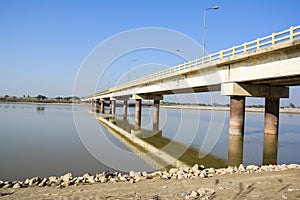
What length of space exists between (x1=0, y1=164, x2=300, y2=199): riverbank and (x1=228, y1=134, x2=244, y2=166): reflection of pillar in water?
5.00m

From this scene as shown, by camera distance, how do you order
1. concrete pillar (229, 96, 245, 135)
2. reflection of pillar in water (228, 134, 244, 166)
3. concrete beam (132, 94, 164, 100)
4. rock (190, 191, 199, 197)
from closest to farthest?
rock (190, 191, 199, 197) → reflection of pillar in water (228, 134, 244, 166) → concrete pillar (229, 96, 245, 135) → concrete beam (132, 94, 164, 100)

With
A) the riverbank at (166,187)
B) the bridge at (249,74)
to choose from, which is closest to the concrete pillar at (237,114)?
the bridge at (249,74)

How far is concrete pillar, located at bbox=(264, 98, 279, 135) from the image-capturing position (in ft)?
84.5

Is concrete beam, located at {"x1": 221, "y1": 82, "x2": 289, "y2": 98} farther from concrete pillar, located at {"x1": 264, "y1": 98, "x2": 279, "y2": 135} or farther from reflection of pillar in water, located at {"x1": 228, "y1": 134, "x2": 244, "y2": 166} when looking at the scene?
reflection of pillar in water, located at {"x1": 228, "y1": 134, "x2": 244, "y2": 166}

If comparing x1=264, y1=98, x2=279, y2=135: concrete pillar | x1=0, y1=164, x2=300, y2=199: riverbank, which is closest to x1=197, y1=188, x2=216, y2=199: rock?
x1=0, y1=164, x2=300, y2=199: riverbank

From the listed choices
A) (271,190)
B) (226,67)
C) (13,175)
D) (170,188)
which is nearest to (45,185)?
(13,175)

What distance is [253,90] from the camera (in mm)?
22734

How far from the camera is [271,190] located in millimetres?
7023

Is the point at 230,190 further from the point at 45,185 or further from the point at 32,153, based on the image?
the point at 32,153

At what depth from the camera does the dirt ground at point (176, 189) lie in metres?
6.77

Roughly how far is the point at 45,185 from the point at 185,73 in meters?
22.2

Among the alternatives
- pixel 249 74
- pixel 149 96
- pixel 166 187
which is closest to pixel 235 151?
pixel 249 74

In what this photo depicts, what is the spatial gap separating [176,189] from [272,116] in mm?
21563

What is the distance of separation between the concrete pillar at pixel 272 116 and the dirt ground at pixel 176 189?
18.6 meters
